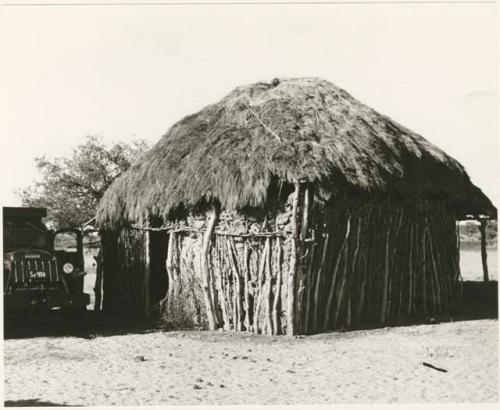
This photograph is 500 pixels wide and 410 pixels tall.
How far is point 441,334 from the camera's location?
10141 millimetres

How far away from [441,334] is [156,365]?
4.45m

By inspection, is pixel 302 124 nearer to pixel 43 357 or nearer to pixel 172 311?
pixel 172 311

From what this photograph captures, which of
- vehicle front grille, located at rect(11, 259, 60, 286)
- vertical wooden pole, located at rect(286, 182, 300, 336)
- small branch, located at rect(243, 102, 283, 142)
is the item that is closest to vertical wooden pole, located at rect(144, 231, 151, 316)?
vehicle front grille, located at rect(11, 259, 60, 286)

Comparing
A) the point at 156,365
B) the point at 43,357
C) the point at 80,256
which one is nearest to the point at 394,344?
the point at 156,365

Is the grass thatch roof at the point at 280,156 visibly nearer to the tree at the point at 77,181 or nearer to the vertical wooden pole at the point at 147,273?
the vertical wooden pole at the point at 147,273

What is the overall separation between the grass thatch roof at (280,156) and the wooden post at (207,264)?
31cm

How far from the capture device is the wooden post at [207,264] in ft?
35.5

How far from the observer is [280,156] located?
1045cm

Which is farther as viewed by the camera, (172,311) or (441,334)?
(172,311)

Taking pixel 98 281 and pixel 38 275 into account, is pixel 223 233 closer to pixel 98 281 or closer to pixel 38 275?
pixel 38 275

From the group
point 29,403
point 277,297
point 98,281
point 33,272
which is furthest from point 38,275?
point 29,403

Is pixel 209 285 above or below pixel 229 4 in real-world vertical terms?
below

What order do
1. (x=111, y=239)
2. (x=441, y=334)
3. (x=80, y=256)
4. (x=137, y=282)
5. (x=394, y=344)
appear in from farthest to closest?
(x=111, y=239), (x=137, y=282), (x=80, y=256), (x=441, y=334), (x=394, y=344)

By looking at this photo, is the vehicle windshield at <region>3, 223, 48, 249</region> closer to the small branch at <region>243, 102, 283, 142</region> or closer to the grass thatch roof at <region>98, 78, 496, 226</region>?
the grass thatch roof at <region>98, 78, 496, 226</region>
